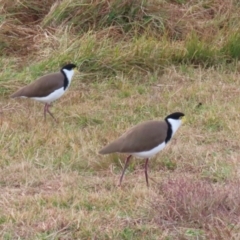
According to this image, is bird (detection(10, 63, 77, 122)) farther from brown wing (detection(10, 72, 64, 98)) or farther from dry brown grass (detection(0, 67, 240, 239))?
dry brown grass (detection(0, 67, 240, 239))

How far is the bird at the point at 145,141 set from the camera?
18.3 ft

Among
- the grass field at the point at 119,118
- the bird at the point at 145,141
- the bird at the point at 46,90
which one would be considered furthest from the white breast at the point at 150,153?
the bird at the point at 46,90

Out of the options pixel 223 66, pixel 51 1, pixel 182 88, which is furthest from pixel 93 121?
pixel 51 1

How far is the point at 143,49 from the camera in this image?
28.9 ft

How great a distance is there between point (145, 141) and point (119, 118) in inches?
68.6

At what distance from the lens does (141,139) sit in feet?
18.5

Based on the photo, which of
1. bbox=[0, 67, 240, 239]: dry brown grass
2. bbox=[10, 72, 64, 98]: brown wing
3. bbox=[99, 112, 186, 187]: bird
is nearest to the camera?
bbox=[0, 67, 240, 239]: dry brown grass

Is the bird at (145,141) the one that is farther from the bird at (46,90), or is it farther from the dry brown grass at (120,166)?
the bird at (46,90)

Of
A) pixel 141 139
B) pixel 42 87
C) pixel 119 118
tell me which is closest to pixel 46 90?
pixel 42 87

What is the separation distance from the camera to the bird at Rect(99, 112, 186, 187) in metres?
5.59

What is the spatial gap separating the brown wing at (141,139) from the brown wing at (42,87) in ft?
5.76

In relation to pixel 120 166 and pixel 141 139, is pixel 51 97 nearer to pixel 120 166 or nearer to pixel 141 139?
pixel 120 166

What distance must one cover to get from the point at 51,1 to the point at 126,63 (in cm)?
197

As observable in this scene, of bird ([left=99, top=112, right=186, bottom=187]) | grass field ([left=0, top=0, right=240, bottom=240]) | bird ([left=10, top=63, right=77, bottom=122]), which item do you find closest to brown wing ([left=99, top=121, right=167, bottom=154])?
bird ([left=99, top=112, right=186, bottom=187])
